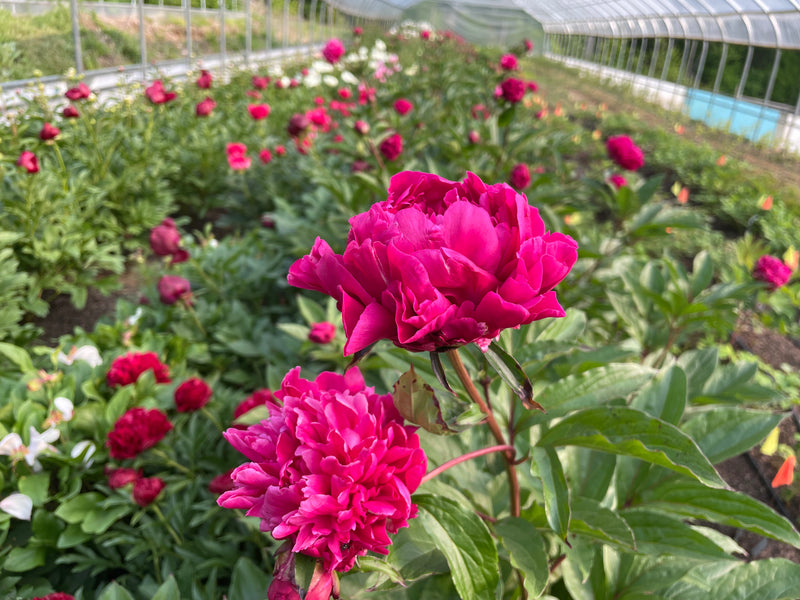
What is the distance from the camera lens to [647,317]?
77.0 inches

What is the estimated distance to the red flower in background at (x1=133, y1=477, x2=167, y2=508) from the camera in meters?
1.34

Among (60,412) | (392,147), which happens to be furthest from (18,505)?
(392,147)

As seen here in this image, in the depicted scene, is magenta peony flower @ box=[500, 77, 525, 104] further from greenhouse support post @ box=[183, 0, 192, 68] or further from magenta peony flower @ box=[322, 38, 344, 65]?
greenhouse support post @ box=[183, 0, 192, 68]

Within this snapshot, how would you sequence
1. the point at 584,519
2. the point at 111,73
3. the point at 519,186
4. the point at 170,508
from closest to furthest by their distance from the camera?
the point at 584,519 < the point at 170,508 < the point at 519,186 < the point at 111,73

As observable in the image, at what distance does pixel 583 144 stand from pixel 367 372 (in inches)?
288

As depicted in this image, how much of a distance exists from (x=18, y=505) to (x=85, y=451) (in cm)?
20

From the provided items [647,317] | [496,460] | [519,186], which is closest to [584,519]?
[496,460]

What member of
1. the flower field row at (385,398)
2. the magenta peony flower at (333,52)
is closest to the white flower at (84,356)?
the flower field row at (385,398)

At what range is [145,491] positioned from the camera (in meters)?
1.34

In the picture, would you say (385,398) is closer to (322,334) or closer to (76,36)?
(322,334)

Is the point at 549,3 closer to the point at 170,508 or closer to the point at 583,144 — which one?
the point at 583,144

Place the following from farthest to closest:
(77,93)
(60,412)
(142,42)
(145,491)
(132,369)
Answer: (142,42) < (77,93) < (132,369) < (60,412) < (145,491)

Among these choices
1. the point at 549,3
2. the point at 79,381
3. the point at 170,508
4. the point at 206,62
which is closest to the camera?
the point at 170,508

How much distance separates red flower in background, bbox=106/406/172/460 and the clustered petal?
92 cm
